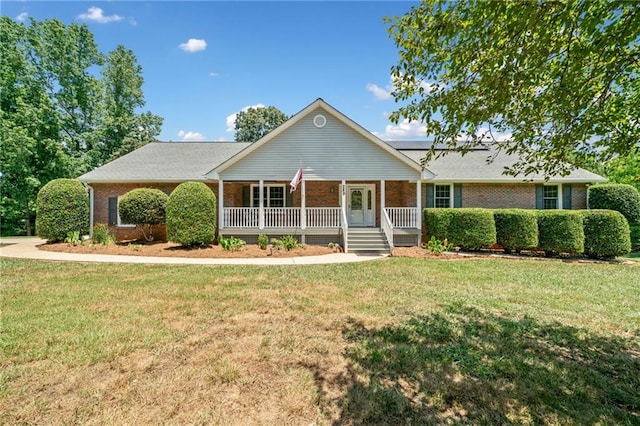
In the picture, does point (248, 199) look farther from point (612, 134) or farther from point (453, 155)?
point (612, 134)

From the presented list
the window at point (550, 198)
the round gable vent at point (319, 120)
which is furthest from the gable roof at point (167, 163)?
the window at point (550, 198)

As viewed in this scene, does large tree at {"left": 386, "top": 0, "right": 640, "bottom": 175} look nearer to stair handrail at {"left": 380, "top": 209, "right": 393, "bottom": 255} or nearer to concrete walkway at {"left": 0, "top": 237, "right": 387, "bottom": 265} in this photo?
concrete walkway at {"left": 0, "top": 237, "right": 387, "bottom": 265}

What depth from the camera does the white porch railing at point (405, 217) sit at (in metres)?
14.0

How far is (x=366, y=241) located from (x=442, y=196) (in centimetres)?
522

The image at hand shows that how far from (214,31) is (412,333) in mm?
11684

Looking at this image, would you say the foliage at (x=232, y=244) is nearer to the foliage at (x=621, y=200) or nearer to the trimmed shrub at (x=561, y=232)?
the trimmed shrub at (x=561, y=232)

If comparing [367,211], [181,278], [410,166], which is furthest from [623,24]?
[367,211]

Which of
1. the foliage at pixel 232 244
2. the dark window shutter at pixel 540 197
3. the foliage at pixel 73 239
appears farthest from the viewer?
the dark window shutter at pixel 540 197

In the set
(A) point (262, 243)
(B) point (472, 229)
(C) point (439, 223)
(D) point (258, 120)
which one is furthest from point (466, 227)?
(D) point (258, 120)

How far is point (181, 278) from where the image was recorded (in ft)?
25.9

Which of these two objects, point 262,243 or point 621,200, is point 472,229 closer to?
point 621,200

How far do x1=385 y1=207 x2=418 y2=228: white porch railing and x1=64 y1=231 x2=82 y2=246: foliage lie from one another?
13795 mm

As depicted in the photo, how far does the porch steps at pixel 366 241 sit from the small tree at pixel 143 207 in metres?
8.51

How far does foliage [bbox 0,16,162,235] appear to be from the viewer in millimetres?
20906
